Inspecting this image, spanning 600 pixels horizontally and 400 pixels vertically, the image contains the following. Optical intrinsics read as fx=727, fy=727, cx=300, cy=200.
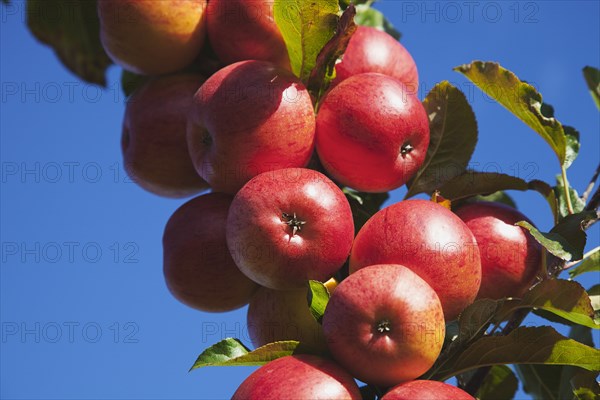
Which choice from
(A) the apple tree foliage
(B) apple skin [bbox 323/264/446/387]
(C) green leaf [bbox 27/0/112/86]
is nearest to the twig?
(A) the apple tree foliage

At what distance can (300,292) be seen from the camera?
64.0 inches

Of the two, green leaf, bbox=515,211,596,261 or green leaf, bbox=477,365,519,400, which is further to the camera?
green leaf, bbox=477,365,519,400

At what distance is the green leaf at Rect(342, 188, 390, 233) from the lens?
1848 mm

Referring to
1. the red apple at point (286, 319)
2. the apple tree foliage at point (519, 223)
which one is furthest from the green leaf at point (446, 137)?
the red apple at point (286, 319)

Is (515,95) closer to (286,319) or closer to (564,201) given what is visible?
(564,201)

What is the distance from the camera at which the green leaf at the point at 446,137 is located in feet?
6.31

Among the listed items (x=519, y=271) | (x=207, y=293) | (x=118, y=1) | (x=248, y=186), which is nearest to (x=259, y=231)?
(x=248, y=186)

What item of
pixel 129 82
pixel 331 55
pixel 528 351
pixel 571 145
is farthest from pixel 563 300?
pixel 129 82

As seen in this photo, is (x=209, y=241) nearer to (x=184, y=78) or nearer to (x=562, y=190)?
(x=184, y=78)

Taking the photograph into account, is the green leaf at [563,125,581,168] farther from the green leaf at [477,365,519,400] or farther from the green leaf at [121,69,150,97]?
the green leaf at [121,69,150,97]

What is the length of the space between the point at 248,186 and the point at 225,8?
0.61m

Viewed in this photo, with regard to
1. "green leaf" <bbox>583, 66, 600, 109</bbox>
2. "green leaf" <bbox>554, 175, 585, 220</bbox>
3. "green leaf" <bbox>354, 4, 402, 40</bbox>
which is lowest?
"green leaf" <bbox>554, 175, 585, 220</bbox>

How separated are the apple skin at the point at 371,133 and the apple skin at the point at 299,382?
0.50 metres

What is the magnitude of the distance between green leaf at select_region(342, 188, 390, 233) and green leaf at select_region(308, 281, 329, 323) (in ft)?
1.24
